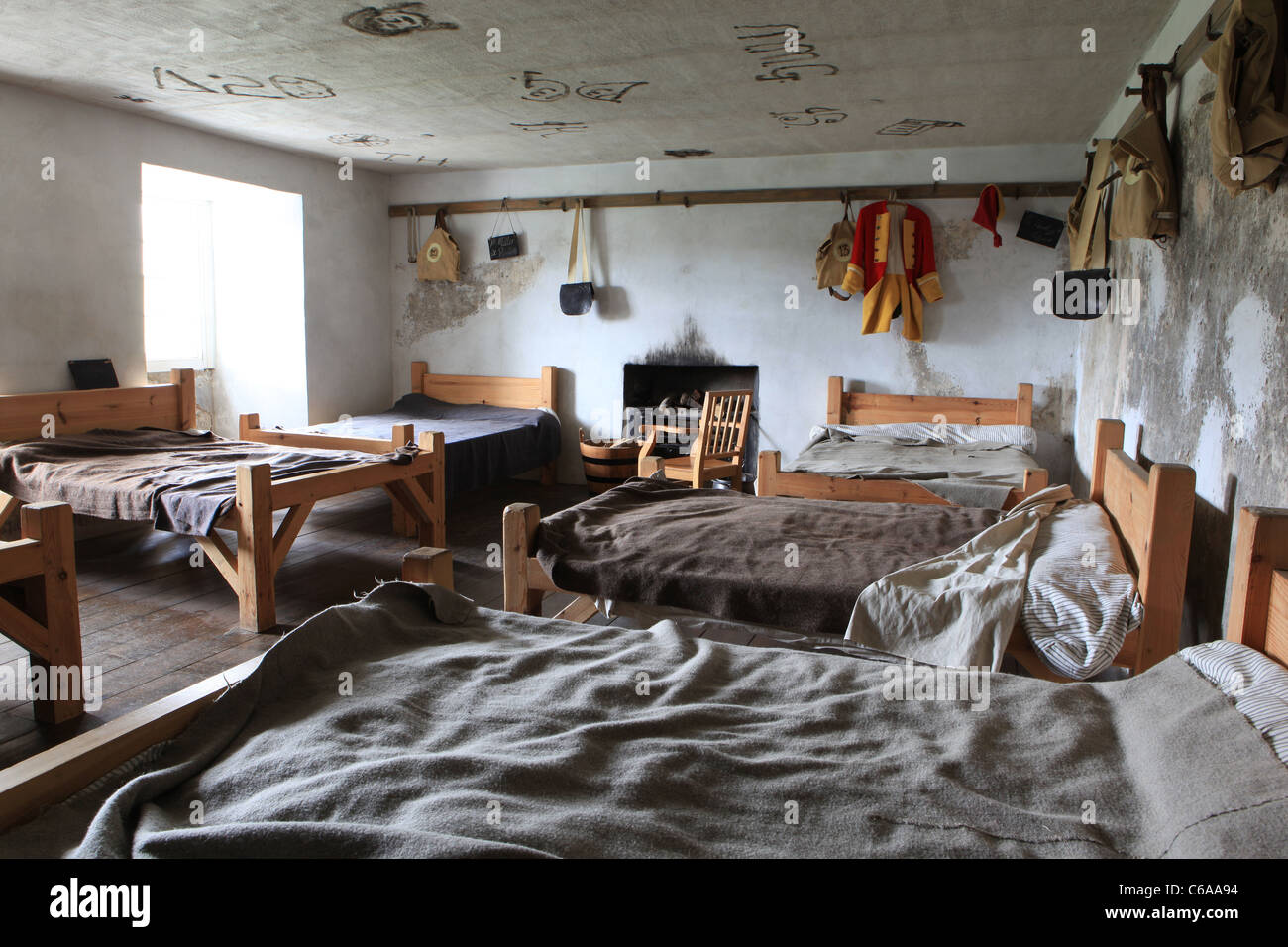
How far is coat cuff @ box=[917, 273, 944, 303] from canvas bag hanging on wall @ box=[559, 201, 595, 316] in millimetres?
2224

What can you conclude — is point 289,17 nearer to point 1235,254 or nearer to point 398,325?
point 1235,254

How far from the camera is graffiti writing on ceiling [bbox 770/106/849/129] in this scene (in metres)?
4.37

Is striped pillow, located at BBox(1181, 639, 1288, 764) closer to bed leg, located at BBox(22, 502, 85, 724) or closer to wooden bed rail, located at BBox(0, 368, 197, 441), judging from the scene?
bed leg, located at BBox(22, 502, 85, 724)

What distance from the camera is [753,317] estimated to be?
19.0ft

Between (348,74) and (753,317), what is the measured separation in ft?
9.51

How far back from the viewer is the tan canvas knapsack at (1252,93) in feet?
5.21

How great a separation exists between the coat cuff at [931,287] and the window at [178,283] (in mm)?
4839

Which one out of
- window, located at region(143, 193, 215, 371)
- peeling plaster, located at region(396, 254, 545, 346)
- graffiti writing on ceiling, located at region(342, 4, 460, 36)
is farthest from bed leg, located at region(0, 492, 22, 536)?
peeling plaster, located at region(396, 254, 545, 346)

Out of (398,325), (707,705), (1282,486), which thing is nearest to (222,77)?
(398,325)

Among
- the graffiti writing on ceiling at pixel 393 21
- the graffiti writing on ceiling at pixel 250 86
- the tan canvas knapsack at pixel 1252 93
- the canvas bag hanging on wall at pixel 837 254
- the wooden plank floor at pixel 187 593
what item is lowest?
the wooden plank floor at pixel 187 593

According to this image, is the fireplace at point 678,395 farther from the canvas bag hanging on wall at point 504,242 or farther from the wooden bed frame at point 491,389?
the canvas bag hanging on wall at point 504,242

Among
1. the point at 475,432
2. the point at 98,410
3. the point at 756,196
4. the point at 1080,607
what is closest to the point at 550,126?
the point at 756,196

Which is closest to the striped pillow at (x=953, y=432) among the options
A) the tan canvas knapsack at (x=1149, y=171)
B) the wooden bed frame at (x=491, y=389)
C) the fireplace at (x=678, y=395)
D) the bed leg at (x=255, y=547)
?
the fireplace at (x=678, y=395)

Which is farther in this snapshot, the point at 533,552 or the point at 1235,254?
the point at 533,552
